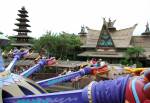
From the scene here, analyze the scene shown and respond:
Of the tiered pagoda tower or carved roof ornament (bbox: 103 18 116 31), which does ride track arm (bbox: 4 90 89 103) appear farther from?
the tiered pagoda tower

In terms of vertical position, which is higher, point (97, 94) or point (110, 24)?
point (110, 24)

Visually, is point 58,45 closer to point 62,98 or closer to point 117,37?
point 117,37

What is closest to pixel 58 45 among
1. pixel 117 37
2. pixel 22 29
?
pixel 117 37

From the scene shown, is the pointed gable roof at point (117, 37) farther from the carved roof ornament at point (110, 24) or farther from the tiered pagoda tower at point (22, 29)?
the tiered pagoda tower at point (22, 29)

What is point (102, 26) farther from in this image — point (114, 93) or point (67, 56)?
point (114, 93)

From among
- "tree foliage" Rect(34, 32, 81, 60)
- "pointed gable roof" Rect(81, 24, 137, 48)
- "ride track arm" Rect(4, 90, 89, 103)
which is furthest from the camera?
"tree foliage" Rect(34, 32, 81, 60)

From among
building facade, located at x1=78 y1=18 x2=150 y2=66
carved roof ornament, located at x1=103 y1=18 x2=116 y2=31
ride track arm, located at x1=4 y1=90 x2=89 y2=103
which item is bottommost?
ride track arm, located at x1=4 y1=90 x2=89 y2=103

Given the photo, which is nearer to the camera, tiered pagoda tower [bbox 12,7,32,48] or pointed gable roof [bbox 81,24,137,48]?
pointed gable roof [bbox 81,24,137,48]

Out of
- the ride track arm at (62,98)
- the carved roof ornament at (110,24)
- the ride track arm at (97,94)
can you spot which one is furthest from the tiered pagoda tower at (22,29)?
the ride track arm at (97,94)

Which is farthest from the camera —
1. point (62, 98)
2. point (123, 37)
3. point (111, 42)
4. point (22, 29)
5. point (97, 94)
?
point (22, 29)

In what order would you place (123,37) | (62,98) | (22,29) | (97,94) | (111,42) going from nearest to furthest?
(97,94), (62,98), (123,37), (111,42), (22,29)

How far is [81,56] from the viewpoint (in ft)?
143

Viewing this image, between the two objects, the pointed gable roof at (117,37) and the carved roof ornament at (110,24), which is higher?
the carved roof ornament at (110,24)

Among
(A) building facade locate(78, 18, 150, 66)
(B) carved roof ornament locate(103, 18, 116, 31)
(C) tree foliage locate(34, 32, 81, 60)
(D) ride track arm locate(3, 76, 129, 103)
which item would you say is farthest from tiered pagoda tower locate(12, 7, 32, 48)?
(D) ride track arm locate(3, 76, 129, 103)
